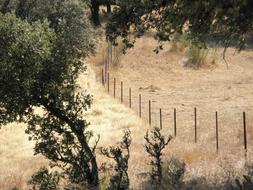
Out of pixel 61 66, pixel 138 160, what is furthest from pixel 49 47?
pixel 138 160

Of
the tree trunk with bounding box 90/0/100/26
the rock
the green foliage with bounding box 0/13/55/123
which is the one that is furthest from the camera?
the tree trunk with bounding box 90/0/100/26

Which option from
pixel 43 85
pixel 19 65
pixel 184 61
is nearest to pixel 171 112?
pixel 43 85

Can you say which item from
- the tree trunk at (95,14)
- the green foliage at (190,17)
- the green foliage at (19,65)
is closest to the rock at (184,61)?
the tree trunk at (95,14)

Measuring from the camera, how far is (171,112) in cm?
3644

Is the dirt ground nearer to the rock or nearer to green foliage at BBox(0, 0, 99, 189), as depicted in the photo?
the rock

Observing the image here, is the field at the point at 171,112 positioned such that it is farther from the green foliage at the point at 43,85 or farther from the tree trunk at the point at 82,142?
the green foliage at the point at 43,85

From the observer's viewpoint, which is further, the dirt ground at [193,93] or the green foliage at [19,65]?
the dirt ground at [193,93]

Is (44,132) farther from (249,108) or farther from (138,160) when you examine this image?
(249,108)

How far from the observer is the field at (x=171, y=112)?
64.1 feet

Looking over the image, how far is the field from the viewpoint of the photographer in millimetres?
19547

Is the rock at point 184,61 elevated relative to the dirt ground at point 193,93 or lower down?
elevated

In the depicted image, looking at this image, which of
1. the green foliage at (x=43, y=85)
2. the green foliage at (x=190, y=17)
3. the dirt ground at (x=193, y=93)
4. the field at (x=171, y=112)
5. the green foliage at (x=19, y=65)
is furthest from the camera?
the dirt ground at (x=193, y=93)

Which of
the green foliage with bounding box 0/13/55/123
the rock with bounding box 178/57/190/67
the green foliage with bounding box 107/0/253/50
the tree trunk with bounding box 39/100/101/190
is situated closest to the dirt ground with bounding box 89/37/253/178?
the rock with bounding box 178/57/190/67

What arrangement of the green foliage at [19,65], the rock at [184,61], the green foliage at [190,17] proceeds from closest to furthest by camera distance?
the green foliage at [190,17]
the green foliage at [19,65]
the rock at [184,61]
